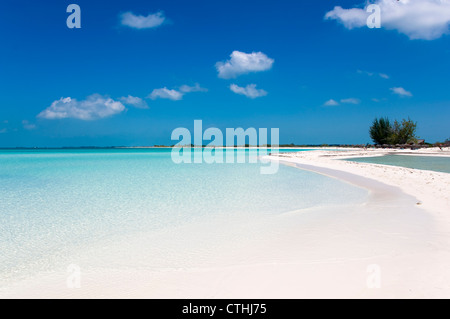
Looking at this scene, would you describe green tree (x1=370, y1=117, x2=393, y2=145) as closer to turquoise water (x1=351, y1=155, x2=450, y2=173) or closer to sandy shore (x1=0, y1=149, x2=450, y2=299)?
turquoise water (x1=351, y1=155, x2=450, y2=173)

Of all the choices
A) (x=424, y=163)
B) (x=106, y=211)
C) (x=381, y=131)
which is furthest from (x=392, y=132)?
(x=106, y=211)

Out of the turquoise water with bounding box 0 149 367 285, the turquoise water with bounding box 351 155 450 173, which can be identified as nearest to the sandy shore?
the turquoise water with bounding box 0 149 367 285

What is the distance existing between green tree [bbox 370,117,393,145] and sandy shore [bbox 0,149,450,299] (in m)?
64.2

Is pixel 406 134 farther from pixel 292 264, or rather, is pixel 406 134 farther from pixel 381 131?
pixel 292 264

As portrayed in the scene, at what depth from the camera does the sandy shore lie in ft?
8.57

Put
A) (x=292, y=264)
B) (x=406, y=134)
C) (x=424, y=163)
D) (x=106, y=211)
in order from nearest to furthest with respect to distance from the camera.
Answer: (x=292, y=264)
(x=106, y=211)
(x=424, y=163)
(x=406, y=134)

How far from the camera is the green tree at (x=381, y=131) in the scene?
2424 inches

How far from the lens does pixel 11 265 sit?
3.37 meters

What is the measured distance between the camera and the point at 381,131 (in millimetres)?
63531

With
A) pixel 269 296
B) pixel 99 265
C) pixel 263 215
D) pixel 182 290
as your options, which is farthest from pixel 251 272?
pixel 263 215

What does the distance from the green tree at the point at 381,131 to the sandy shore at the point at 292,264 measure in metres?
64.2

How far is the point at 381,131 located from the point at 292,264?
6952cm
